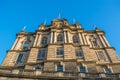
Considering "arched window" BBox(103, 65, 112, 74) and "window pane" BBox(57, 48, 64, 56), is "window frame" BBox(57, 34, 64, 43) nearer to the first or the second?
"window pane" BBox(57, 48, 64, 56)

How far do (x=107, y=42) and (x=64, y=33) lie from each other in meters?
9.47

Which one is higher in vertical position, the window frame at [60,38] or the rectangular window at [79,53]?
the window frame at [60,38]

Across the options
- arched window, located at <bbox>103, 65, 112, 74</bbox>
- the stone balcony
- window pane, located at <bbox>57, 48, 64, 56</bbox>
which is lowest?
the stone balcony

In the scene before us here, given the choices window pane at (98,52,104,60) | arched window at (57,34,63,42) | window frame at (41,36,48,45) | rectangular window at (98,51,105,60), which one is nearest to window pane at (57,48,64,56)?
arched window at (57,34,63,42)

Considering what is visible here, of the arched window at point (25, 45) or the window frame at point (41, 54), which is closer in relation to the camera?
the window frame at point (41, 54)

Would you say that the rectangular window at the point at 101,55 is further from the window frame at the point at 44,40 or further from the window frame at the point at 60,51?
the window frame at the point at 44,40

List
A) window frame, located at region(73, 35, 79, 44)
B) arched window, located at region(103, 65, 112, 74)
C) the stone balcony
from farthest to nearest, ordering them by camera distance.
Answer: window frame, located at region(73, 35, 79, 44) < arched window, located at region(103, 65, 112, 74) < the stone balcony

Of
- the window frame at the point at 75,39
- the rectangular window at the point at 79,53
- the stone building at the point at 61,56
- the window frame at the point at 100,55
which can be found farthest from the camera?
the window frame at the point at 75,39

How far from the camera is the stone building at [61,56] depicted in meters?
20.9

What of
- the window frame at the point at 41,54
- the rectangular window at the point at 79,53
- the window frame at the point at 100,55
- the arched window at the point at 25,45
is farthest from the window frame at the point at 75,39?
the arched window at the point at 25,45

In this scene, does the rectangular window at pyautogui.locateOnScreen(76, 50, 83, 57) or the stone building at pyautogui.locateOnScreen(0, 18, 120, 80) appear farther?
the rectangular window at pyautogui.locateOnScreen(76, 50, 83, 57)

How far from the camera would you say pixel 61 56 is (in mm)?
29812

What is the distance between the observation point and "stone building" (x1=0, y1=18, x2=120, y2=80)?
20897mm

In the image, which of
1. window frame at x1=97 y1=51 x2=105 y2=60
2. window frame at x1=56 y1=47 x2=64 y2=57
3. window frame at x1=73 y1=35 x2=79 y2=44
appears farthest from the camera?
window frame at x1=73 y1=35 x2=79 y2=44
